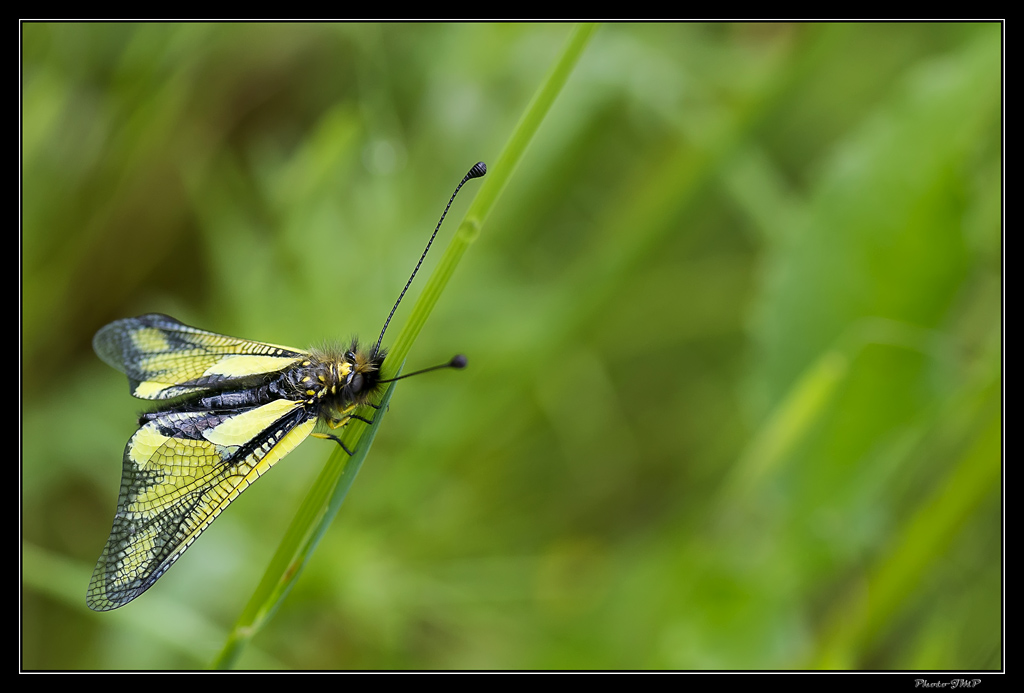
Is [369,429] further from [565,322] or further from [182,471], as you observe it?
[565,322]

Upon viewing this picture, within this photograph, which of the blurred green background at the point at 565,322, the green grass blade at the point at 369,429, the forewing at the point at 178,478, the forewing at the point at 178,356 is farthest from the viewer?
the blurred green background at the point at 565,322

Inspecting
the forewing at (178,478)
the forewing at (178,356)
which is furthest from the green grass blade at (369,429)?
the forewing at (178,356)

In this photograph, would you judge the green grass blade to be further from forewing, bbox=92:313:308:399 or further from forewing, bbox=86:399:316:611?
forewing, bbox=92:313:308:399

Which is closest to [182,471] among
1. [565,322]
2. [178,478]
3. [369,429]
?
[178,478]

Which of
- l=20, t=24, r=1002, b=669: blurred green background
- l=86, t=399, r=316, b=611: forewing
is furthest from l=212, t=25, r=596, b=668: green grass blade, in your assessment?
l=20, t=24, r=1002, b=669: blurred green background

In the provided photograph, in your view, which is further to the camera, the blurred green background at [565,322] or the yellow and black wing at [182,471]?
the blurred green background at [565,322]

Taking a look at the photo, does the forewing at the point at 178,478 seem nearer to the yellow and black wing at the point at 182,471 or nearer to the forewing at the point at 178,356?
the yellow and black wing at the point at 182,471
